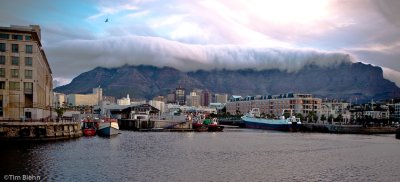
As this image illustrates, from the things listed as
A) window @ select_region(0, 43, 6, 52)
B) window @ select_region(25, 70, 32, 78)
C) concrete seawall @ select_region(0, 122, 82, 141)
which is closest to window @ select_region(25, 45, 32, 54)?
window @ select_region(25, 70, 32, 78)

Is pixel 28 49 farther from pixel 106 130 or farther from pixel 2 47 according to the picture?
pixel 106 130

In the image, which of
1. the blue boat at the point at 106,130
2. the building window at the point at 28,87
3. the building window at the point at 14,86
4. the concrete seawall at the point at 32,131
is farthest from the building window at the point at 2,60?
the blue boat at the point at 106,130

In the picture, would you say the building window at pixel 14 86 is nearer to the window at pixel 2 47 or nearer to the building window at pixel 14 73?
the building window at pixel 14 73

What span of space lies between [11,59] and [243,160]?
62.5 m

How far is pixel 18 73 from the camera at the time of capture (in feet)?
336

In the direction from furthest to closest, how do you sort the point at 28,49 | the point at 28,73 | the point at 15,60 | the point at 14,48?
1. the point at 28,49
2. the point at 28,73
3. the point at 14,48
4. the point at 15,60

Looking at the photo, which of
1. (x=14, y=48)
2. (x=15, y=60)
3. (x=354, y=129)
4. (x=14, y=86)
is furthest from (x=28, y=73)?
(x=354, y=129)

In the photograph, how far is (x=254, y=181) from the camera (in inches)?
1923

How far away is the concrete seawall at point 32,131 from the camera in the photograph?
8318 centimetres

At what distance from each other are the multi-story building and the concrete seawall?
1011cm

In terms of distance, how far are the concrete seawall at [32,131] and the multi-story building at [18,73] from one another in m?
10.1

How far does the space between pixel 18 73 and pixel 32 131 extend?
71.1ft

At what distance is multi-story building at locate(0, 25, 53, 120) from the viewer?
330 ft

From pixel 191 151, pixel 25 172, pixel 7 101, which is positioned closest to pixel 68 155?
pixel 25 172
